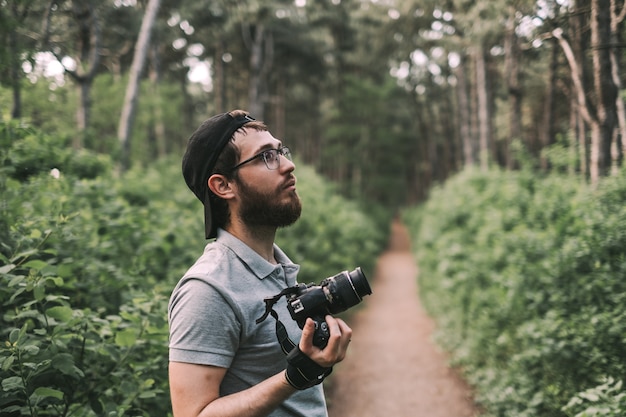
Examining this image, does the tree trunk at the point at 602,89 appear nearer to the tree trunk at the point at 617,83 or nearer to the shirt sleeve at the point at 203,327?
the tree trunk at the point at 617,83

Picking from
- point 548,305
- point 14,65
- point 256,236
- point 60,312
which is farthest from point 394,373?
point 14,65

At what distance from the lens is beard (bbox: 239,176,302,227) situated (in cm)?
192

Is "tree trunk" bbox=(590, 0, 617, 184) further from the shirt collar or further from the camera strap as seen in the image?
the camera strap

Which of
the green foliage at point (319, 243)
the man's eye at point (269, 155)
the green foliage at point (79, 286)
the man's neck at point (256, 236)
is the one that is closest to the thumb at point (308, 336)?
the man's neck at point (256, 236)

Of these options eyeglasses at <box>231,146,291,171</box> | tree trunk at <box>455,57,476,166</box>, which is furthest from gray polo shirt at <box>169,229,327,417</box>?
tree trunk at <box>455,57,476,166</box>

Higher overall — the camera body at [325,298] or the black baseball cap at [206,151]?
the black baseball cap at [206,151]

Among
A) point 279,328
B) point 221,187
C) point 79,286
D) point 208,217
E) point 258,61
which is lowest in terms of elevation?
point 79,286

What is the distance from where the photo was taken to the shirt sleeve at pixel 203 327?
4.93ft

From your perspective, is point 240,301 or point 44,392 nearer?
point 240,301

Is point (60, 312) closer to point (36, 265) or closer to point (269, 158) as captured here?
point (36, 265)

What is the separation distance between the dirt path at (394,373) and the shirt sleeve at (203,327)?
4.79 metres

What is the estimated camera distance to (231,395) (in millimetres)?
1540

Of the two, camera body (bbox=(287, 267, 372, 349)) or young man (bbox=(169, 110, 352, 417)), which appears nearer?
young man (bbox=(169, 110, 352, 417))

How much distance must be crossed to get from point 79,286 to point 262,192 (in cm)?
233
